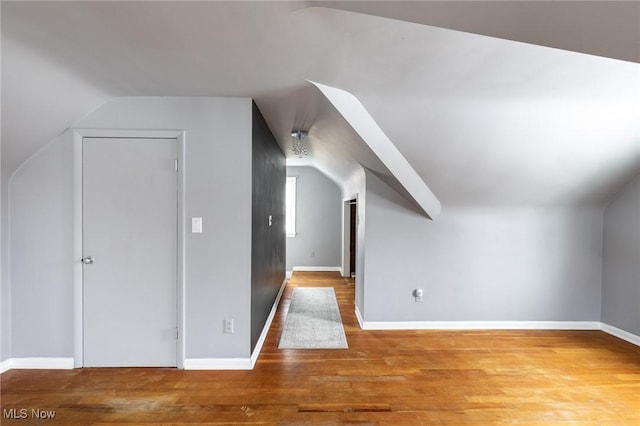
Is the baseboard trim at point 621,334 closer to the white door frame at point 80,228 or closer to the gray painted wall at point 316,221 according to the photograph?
the white door frame at point 80,228

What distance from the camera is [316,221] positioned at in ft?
23.4

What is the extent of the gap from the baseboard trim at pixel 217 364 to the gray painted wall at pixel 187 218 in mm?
42

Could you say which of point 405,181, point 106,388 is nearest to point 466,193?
point 405,181

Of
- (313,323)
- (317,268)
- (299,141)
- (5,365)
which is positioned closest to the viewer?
(5,365)

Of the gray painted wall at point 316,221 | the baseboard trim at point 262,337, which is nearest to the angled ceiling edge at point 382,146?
the baseboard trim at point 262,337

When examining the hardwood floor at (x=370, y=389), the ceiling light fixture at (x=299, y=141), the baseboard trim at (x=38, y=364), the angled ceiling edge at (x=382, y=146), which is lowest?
the hardwood floor at (x=370, y=389)

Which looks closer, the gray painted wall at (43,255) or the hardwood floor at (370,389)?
the hardwood floor at (370,389)

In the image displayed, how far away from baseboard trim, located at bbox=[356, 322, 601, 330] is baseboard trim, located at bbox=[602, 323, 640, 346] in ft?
0.25

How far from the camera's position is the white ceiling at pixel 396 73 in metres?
1.18

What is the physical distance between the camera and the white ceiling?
1.18 m

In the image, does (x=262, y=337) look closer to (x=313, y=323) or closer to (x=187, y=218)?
(x=313, y=323)

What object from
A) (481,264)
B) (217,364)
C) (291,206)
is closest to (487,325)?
(481,264)

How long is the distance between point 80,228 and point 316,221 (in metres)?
5.00

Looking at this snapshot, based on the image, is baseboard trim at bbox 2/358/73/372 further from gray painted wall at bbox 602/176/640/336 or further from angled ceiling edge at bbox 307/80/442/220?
gray painted wall at bbox 602/176/640/336
